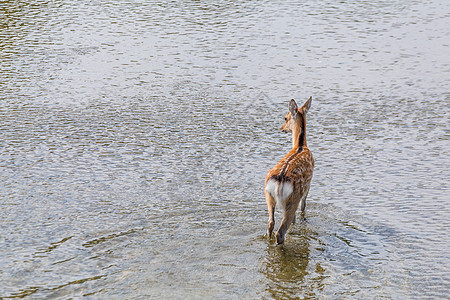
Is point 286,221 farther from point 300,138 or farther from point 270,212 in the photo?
point 300,138

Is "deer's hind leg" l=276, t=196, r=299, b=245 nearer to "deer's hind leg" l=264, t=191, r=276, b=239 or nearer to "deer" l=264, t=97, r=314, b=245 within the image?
"deer" l=264, t=97, r=314, b=245

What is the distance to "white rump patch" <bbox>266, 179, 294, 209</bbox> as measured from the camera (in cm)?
Answer: 568

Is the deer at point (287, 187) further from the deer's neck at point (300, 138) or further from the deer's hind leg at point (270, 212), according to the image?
the deer's neck at point (300, 138)

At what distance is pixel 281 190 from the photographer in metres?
5.68

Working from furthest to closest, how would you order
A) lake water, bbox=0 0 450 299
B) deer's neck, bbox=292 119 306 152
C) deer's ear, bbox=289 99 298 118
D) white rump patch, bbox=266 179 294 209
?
deer's ear, bbox=289 99 298 118, deer's neck, bbox=292 119 306 152, white rump patch, bbox=266 179 294 209, lake water, bbox=0 0 450 299

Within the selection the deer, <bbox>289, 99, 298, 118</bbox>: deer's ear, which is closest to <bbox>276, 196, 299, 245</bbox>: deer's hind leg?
the deer

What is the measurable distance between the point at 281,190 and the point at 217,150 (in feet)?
7.19

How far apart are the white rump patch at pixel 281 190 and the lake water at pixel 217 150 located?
429mm

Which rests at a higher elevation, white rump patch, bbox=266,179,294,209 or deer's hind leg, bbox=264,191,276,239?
white rump patch, bbox=266,179,294,209

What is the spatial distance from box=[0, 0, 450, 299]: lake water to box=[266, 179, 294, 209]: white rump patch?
1.41ft

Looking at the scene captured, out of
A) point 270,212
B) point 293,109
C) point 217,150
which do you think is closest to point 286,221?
point 270,212

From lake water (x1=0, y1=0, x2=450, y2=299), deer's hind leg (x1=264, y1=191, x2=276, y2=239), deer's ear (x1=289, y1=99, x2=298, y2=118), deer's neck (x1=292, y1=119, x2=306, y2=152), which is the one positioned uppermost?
deer's ear (x1=289, y1=99, x2=298, y2=118)

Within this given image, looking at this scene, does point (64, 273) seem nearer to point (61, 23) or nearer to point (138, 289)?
point (138, 289)

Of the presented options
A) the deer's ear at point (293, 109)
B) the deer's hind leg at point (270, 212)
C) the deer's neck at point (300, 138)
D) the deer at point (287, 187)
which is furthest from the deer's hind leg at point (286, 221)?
the deer's ear at point (293, 109)
